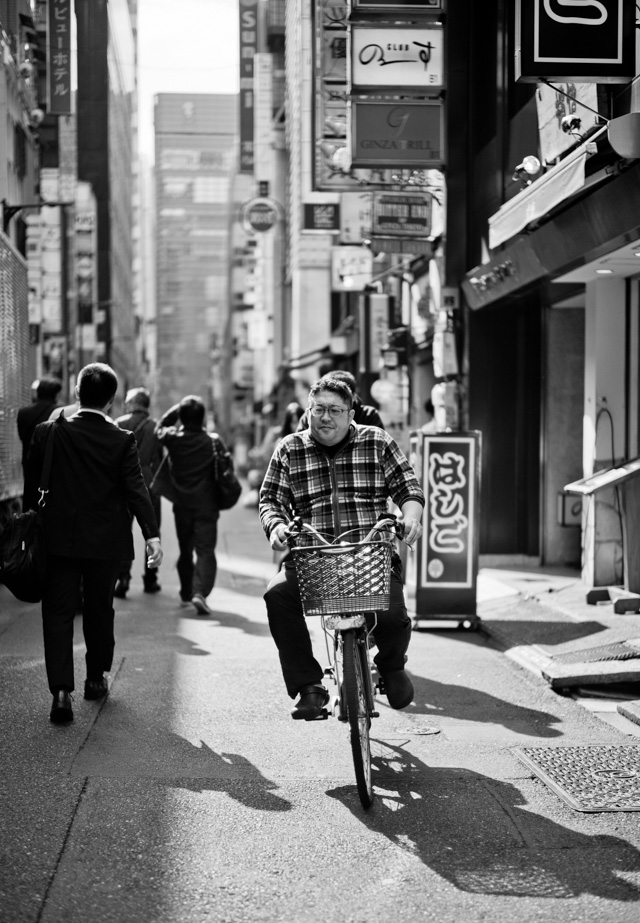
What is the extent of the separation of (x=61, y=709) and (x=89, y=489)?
3.89 ft

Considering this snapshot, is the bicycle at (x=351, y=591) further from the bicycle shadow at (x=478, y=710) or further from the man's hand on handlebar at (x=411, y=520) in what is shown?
the bicycle shadow at (x=478, y=710)

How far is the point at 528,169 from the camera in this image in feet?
37.1

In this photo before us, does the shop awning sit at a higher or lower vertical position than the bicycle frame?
higher

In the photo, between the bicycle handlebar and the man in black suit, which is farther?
the man in black suit

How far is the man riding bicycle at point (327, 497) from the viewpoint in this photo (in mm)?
5605

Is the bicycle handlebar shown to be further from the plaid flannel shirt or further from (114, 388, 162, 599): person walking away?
(114, 388, 162, 599): person walking away

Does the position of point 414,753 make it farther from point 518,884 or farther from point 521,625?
point 521,625

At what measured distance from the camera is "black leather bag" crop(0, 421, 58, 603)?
6.46 meters

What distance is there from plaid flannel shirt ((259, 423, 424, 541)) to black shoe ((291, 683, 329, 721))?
72 cm

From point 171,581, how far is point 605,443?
5.12m

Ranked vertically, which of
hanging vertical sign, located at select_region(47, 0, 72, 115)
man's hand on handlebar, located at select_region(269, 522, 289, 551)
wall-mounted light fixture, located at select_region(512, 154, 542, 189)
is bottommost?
man's hand on handlebar, located at select_region(269, 522, 289, 551)

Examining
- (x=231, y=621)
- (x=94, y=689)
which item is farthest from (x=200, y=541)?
(x=94, y=689)

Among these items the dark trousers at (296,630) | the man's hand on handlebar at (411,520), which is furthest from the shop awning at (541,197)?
the dark trousers at (296,630)

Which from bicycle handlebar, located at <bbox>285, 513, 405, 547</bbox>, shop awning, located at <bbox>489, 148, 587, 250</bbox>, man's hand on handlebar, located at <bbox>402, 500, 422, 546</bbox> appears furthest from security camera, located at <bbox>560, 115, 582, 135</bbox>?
bicycle handlebar, located at <bbox>285, 513, 405, 547</bbox>
